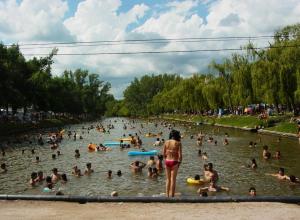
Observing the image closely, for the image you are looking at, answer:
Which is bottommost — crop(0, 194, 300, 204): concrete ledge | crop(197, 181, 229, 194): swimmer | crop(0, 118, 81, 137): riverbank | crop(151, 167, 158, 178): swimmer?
crop(197, 181, 229, 194): swimmer

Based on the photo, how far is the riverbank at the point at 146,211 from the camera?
449 inches

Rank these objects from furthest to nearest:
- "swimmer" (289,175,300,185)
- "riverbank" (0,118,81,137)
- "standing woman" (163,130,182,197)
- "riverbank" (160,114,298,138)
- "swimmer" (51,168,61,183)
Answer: "riverbank" (0,118,81,137)
"riverbank" (160,114,298,138)
"swimmer" (51,168,61,183)
"swimmer" (289,175,300,185)
"standing woman" (163,130,182,197)

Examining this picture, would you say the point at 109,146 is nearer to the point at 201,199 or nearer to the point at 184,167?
the point at 184,167

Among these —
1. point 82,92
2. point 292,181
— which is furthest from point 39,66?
point 292,181

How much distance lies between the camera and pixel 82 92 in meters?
182

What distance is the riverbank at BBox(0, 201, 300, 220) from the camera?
37.4ft

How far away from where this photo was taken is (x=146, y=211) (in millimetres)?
→ 11914

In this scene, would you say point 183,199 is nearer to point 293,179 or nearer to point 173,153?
point 173,153

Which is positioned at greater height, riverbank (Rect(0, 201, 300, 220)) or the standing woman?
the standing woman

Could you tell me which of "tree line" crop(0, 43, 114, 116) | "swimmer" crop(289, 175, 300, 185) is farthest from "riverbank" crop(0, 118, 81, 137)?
"swimmer" crop(289, 175, 300, 185)

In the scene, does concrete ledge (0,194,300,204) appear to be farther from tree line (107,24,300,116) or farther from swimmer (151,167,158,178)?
tree line (107,24,300,116)

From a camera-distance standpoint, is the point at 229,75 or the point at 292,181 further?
the point at 229,75

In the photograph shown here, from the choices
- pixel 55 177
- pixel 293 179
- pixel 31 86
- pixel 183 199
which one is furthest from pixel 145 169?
pixel 31 86

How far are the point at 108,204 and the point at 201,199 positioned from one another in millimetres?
2502
